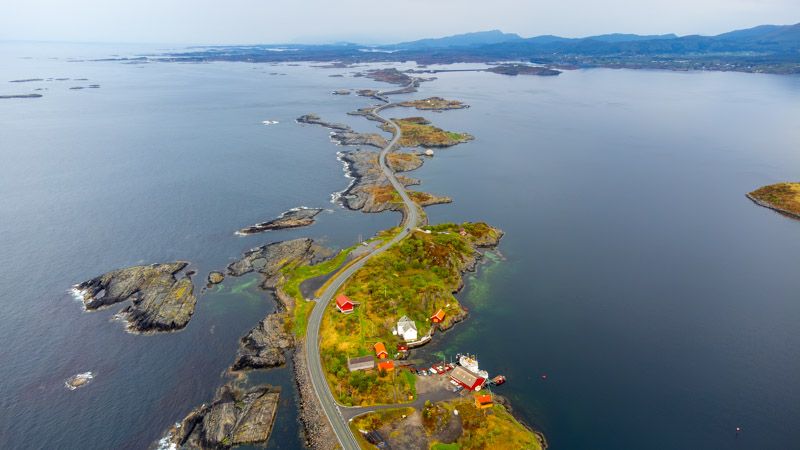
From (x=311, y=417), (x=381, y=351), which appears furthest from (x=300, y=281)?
(x=311, y=417)

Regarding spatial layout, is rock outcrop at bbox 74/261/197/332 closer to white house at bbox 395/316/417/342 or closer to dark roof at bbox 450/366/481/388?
white house at bbox 395/316/417/342

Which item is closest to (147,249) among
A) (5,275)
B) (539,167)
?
(5,275)

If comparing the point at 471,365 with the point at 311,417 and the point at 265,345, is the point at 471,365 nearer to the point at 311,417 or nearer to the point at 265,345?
the point at 311,417

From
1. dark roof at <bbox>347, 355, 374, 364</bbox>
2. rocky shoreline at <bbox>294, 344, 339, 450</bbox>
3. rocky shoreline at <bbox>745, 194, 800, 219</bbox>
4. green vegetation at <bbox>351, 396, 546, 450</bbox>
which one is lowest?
rocky shoreline at <bbox>294, 344, 339, 450</bbox>

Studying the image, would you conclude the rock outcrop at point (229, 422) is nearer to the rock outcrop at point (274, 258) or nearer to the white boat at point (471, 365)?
the white boat at point (471, 365)

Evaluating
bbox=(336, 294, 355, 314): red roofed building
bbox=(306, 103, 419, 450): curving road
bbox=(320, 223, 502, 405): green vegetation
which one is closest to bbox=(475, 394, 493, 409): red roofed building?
bbox=(320, 223, 502, 405): green vegetation

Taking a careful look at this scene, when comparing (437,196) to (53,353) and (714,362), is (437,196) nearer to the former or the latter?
(714,362)
